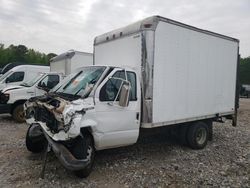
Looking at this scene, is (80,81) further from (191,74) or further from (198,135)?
(198,135)

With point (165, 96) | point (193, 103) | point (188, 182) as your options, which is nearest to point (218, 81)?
point (193, 103)

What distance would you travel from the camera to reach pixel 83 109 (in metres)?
4.62

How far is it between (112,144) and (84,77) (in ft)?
5.12

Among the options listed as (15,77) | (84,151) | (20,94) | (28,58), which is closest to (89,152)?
(84,151)

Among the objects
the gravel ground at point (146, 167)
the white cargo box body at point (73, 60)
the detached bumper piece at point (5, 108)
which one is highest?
the white cargo box body at point (73, 60)

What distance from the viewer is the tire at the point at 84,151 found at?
462cm

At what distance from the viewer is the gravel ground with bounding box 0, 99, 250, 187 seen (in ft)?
15.6

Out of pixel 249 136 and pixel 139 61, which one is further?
pixel 249 136

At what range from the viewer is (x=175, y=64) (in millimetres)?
6152

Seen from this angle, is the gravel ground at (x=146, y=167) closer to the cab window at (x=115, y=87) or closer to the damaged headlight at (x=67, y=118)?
→ the damaged headlight at (x=67, y=118)

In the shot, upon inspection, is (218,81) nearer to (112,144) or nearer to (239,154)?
(239,154)

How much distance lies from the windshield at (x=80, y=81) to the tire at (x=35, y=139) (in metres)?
1.05

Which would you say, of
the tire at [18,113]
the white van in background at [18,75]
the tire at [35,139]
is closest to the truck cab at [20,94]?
the tire at [18,113]

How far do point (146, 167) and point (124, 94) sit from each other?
1.76m
